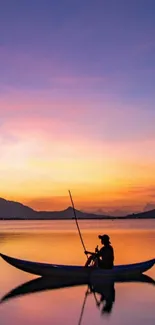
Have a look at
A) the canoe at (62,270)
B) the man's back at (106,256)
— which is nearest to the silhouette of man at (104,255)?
the man's back at (106,256)

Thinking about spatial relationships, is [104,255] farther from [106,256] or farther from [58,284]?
[58,284]

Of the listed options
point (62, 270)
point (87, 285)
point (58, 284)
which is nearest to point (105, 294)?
point (87, 285)

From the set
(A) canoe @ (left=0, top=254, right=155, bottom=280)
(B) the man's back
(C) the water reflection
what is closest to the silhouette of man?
(B) the man's back

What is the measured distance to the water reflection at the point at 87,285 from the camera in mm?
15597

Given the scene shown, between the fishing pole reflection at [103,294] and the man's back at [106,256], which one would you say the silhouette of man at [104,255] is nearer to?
the man's back at [106,256]

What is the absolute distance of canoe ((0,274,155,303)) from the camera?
677 inches

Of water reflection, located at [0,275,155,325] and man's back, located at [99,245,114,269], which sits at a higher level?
man's back, located at [99,245,114,269]

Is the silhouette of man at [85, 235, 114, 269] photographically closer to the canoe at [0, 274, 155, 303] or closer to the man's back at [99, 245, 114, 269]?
the man's back at [99, 245, 114, 269]

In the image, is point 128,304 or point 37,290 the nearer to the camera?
point 128,304

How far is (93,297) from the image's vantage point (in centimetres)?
1612

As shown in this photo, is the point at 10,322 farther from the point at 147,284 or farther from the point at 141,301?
the point at 147,284

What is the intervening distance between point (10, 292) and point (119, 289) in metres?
3.92

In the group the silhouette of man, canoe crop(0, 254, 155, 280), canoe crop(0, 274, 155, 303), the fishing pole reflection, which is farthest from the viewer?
canoe crop(0, 254, 155, 280)

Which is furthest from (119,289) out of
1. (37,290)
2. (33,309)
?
(33,309)
